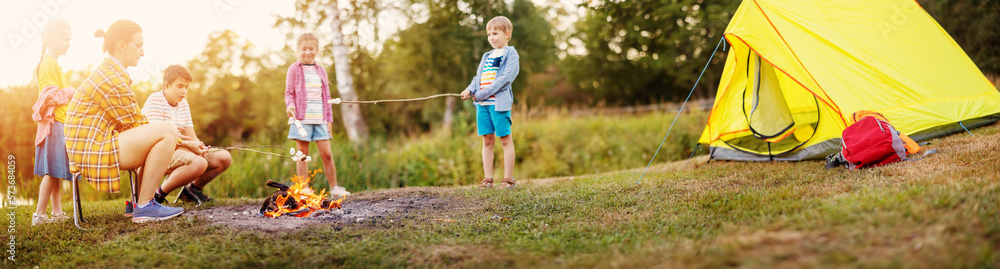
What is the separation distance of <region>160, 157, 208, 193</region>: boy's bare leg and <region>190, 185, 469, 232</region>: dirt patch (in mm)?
241

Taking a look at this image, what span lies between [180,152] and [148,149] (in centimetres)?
63

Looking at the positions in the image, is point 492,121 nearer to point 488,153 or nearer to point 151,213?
point 488,153

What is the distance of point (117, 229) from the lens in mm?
3234

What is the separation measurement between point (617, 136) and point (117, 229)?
7.64 meters

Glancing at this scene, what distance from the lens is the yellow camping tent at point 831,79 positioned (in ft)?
14.8

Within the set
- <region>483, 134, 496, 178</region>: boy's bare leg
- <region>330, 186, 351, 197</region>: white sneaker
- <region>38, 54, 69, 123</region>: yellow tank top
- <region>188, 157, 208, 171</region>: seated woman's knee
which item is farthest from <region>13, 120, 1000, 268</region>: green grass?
<region>330, 186, 351, 197</region>: white sneaker

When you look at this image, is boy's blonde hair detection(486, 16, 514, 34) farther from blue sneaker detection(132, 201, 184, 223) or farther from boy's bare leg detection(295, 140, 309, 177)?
blue sneaker detection(132, 201, 184, 223)

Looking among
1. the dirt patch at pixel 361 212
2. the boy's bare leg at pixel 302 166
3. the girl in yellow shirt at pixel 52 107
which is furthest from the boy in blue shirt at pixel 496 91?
the girl in yellow shirt at pixel 52 107

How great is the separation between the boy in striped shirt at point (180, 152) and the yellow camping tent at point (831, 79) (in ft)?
14.3

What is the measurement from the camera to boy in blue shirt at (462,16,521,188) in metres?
4.38

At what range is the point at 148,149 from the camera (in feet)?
10.9

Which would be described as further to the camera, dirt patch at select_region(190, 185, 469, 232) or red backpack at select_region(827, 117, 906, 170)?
red backpack at select_region(827, 117, 906, 170)

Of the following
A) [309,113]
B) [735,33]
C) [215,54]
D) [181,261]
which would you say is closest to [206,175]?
[309,113]

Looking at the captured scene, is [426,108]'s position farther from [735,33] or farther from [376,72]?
[735,33]
